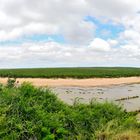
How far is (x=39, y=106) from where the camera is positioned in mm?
9320

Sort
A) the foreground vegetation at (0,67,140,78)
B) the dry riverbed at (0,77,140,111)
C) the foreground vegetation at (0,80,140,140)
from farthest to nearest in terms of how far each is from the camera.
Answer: the foreground vegetation at (0,67,140,78)
the dry riverbed at (0,77,140,111)
the foreground vegetation at (0,80,140,140)

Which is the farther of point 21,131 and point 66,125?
point 66,125

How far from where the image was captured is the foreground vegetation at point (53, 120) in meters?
8.56

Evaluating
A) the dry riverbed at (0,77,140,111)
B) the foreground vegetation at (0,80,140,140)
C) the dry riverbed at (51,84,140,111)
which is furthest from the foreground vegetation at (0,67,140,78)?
the foreground vegetation at (0,80,140,140)

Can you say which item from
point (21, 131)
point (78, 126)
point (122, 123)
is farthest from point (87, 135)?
point (21, 131)

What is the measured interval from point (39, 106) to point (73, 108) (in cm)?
151

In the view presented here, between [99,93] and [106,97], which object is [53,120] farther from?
[99,93]

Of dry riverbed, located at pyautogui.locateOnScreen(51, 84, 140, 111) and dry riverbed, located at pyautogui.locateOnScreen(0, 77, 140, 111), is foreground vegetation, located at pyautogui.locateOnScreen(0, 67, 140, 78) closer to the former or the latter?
dry riverbed, located at pyautogui.locateOnScreen(0, 77, 140, 111)

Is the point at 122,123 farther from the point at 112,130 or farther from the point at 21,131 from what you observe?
the point at 21,131

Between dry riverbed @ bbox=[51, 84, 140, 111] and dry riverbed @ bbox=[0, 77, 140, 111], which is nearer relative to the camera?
dry riverbed @ bbox=[51, 84, 140, 111]

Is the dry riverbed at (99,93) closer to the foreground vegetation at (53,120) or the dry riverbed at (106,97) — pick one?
the dry riverbed at (106,97)

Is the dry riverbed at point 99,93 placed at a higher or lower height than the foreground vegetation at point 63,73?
lower

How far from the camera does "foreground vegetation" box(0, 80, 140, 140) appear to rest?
856 cm

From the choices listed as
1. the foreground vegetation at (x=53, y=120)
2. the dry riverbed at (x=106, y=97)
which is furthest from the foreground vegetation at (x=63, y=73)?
the foreground vegetation at (x=53, y=120)
